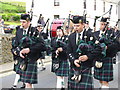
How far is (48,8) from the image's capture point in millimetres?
26375

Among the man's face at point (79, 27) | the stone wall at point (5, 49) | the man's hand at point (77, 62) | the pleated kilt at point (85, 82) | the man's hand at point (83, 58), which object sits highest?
the man's face at point (79, 27)

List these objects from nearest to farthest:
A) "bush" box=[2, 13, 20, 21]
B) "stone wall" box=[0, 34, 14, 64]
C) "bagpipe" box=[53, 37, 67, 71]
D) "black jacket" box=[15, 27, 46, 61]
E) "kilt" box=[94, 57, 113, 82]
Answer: "black jacket" box=[15, 27, 46, 61] → "kilt" box=[94, 57, 113, 82] → "bagpipe" box=[53, 37, 67, 71] → "stone wall" box=[0, 34, 14, 64] → "bush" box=[2, 13, 20, 21]

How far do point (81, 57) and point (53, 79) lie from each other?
389cm

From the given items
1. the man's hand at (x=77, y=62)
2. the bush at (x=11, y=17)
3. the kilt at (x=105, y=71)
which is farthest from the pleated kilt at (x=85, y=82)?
the bush at (x=11, y=17)

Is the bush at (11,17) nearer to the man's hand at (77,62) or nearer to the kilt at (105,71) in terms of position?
the kilt at (105,71)

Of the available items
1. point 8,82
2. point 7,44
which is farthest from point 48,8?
point 8,82

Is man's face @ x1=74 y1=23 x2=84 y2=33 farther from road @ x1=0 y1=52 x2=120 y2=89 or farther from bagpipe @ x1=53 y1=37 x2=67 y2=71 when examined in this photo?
road @ x1=0 y1=52 x2=120 y2=89

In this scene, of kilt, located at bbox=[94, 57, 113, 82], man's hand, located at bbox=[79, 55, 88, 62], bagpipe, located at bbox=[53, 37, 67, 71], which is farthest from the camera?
bagpipe, located at bbox=[53, 37, 67, 71]

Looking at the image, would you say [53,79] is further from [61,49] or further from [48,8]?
[48,8]

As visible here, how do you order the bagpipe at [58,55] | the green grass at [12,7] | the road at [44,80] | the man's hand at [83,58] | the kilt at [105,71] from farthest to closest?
the green grass at [12,7] < the road at [44,80] < the bagpipe at [58,55] < the kilt at [105,71] < the man's hand at [83,58]

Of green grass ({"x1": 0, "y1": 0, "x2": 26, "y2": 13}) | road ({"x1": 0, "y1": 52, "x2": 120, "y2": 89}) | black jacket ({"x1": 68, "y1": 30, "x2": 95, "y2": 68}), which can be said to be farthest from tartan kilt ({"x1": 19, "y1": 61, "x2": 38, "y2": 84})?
green grass ({"x1": 0, "y1": 0, "x2": 26, "y2": 13})

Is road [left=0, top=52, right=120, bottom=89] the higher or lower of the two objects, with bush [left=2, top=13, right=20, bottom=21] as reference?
lower

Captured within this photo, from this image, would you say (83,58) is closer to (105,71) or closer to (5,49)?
(105,71)

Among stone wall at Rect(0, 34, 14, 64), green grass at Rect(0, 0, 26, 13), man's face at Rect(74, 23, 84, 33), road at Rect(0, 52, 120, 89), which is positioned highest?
green grass at Rect(0, 0, 26, 13)
